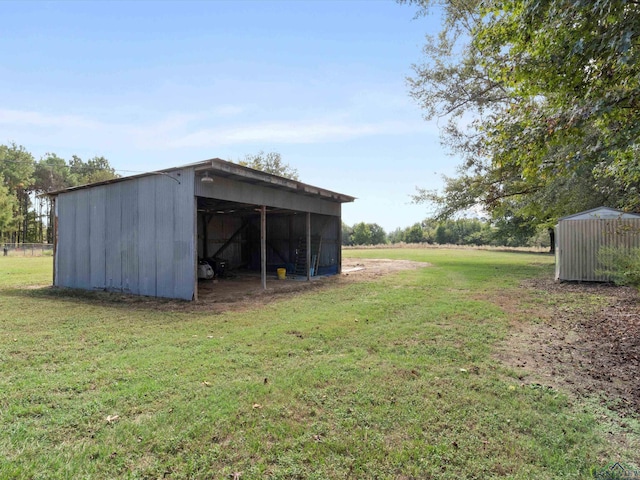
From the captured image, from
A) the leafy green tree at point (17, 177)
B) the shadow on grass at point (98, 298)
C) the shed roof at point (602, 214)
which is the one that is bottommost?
the shadow on grass at point (98, 298)

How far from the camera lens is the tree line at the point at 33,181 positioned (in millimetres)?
38688

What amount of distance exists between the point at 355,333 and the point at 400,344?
0.80 m

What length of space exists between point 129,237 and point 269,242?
8.03 metres

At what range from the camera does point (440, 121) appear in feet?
43.0

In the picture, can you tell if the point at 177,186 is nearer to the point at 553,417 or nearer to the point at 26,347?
the point at 26,347

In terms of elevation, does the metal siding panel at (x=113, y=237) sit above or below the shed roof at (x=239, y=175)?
below

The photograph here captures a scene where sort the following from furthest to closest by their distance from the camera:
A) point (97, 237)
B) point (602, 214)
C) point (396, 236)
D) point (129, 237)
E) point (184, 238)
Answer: point (396, 236), point (97, 237), point (602, 214), point (129, 237), point (184, 238)

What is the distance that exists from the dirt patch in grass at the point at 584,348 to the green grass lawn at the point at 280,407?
1.20ft

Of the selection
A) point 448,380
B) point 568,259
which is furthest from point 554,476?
point 568,259

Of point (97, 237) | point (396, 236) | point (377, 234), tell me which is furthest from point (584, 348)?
point (396, 236)

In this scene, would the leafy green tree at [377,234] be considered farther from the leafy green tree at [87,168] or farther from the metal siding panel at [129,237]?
the metal siding panel at [129,237]

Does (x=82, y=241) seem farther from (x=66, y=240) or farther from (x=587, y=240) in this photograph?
(x=587, y=240)

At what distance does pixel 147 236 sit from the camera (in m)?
9.13

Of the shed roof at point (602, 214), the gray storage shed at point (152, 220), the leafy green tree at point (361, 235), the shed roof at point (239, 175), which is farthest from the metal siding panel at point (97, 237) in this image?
the leafy green tree at point (361, 235)
